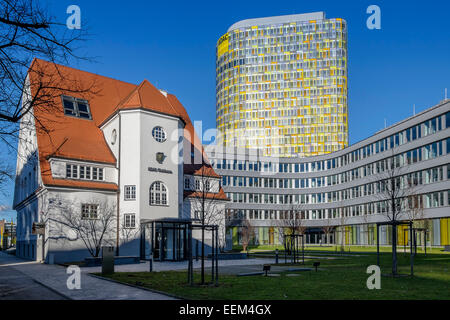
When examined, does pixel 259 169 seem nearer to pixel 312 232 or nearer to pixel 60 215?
pixel 312 232

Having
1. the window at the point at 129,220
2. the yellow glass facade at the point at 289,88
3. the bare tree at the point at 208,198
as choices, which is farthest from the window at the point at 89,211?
the yellow glass facade at the point at 289,88

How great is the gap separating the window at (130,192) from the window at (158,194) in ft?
4.85

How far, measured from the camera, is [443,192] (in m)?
57.7

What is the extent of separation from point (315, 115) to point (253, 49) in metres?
26.6

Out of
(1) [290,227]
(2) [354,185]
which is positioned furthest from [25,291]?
(2) [354,185]

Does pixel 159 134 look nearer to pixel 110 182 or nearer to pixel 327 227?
pixel 110 182

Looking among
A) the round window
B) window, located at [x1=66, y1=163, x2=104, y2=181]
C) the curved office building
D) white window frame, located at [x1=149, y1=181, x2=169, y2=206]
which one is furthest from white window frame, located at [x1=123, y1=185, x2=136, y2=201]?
the curved office building

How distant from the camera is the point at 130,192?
39219 millimetres

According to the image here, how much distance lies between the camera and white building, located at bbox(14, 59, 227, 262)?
36125 millimetres

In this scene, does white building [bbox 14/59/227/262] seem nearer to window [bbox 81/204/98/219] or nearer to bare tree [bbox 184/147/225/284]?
window [bbox 81/204/98/219]

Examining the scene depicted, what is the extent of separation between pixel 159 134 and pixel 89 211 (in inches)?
357

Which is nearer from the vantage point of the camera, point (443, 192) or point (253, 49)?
point (443, 192)

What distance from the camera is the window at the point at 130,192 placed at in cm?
3906
